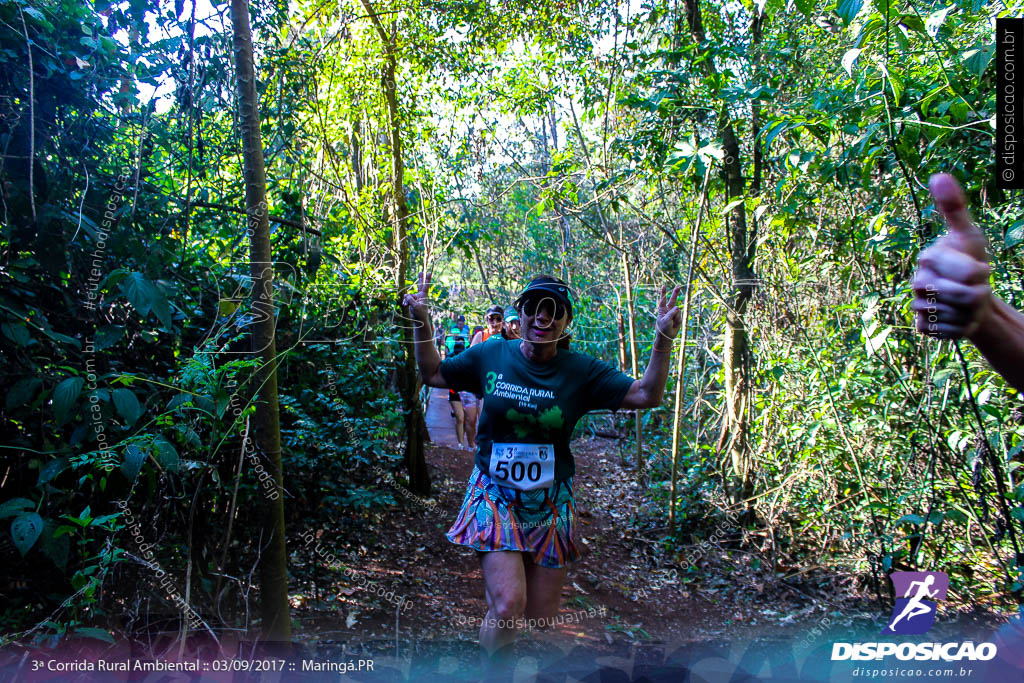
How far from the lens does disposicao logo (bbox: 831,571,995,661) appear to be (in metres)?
2.30

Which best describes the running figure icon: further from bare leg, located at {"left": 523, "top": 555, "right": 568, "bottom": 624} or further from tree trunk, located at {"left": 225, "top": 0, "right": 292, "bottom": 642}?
tree trunk, located at {"left": 225, "top": 0, "right": 292, "bottom": 642}

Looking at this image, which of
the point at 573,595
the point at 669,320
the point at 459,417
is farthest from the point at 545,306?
the point at 459,417

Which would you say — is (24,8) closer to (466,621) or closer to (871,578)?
(466,621)

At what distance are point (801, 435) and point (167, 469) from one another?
154 inches

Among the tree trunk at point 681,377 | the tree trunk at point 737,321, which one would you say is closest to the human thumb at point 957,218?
the tree trunk at point 681,377

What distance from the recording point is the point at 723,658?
3277 mm

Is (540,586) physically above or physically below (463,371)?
below

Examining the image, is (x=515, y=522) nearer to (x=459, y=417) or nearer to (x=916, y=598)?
(x=916, y=598)

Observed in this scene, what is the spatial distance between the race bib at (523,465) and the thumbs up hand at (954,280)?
1872mm

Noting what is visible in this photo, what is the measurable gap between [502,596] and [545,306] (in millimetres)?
1234

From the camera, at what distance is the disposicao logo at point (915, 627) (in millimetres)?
2297

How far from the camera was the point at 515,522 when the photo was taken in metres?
2.73

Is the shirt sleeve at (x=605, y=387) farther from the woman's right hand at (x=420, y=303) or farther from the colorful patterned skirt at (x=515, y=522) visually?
the woman's right hand at (x=420, y=303)

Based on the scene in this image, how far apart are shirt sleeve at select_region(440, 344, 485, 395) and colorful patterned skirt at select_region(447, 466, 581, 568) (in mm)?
409
